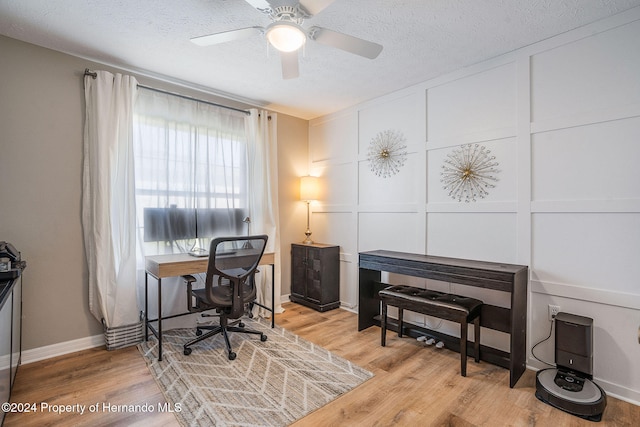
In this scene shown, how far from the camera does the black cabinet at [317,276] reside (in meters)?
3.82

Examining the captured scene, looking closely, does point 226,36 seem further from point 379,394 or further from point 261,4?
point 379,394

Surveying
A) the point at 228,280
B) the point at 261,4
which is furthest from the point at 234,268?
the point at 261,4

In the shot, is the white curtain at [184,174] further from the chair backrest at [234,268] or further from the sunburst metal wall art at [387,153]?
the sunburst metal wall art at [387,153]

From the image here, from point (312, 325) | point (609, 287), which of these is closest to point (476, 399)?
point (609, 287)

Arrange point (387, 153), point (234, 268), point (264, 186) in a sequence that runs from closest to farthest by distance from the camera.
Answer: point (234, 268) → point (387, 153) → point (264, 186)

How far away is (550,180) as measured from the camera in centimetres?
238

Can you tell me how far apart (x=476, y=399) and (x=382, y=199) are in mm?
2066

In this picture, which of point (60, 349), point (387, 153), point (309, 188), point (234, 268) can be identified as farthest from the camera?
point (309, 188)

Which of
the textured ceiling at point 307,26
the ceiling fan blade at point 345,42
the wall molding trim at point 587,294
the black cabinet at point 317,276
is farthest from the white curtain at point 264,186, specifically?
the wall molding trim at point 587,294

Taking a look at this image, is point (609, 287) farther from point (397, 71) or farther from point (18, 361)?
point (18, 361)

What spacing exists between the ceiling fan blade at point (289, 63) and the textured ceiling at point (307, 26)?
320mm

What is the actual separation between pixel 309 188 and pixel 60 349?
9.71 feet

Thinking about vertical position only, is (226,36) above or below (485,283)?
above

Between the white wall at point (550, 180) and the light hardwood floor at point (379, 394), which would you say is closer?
the light hardwood floor at point (379, 394)
